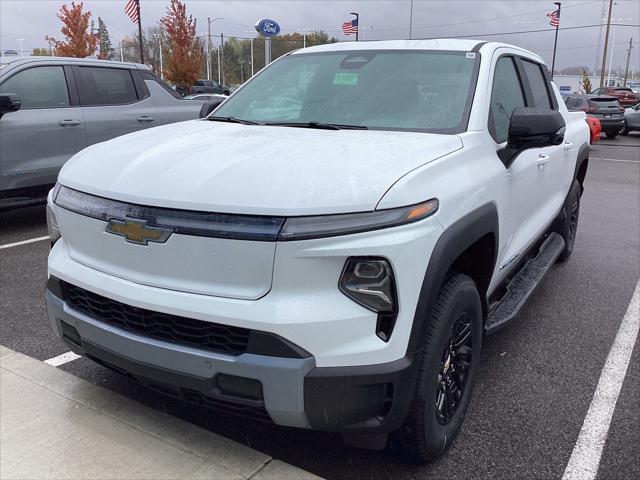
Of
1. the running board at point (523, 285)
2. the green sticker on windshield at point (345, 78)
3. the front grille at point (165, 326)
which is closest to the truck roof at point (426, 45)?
the green sticker on windshield at point (345, 78)

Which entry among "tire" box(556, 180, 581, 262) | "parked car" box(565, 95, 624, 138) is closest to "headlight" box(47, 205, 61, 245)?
"tire" box(556, 180, 581, 262)

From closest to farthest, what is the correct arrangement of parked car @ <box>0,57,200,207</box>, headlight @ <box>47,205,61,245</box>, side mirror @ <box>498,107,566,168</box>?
headlight @ <box>47,205,61,245</box>, side mirror @ <box>498,107,566,168</box>, parked car @ <box>0,57,200,207</box>

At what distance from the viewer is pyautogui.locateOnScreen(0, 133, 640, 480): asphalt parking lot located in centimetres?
273

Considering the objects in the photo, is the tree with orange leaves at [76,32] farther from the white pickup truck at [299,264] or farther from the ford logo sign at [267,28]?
the white pickup truck at [299,264]

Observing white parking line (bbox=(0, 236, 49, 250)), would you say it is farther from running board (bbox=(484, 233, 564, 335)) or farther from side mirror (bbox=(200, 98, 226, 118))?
running board (bbox=(484, 233, 564, 335))

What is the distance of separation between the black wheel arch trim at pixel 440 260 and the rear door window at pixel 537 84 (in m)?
2.04

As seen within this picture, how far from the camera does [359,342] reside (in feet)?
6.98

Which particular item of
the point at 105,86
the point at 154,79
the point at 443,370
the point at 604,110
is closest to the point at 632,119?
the point at 604,110

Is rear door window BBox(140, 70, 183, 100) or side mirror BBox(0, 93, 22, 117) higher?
rear door window BBox(140, 70, 183, 100)

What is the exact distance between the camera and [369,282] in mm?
2133

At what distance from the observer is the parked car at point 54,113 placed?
20.5 feet

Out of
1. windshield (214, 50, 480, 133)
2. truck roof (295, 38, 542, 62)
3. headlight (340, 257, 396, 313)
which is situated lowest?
headlight (340, 257, 396, 313)

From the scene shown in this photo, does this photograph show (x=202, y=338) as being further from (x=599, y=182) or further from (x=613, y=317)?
(x=599, y=182)

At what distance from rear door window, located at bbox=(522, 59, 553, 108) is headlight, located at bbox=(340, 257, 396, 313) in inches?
106
